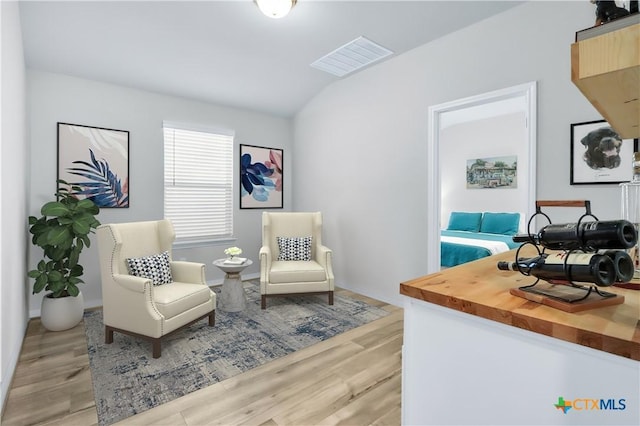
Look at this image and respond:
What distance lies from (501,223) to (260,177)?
4.17 meters

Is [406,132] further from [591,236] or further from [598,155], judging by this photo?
[591,236]

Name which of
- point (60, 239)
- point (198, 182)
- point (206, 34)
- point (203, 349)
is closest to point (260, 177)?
point (198, 182)

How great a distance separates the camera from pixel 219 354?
2.56m

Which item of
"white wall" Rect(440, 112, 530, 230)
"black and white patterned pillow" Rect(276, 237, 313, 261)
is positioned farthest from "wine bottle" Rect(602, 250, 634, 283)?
"white wall" Rect(440, 112, 530, 230)

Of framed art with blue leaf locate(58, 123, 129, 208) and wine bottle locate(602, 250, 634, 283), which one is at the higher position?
framed art with blue leaf locate(58, 123, 129, 208)

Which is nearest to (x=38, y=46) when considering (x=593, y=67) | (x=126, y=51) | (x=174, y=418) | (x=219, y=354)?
(x=126, y=51)

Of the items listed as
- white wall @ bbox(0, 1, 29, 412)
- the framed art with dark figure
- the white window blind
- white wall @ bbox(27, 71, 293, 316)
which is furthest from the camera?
the white window blind

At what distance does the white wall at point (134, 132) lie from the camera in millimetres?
3326

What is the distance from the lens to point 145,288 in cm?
249

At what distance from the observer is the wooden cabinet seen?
0.51 m

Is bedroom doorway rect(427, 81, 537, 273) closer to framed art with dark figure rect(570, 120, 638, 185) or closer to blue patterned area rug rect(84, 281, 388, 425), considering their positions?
framed art with dark figure rect(570, 120, 638, 185)

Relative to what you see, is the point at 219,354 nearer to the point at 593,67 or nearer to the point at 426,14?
the point at 593,67

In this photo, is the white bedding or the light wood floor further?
the white bedding

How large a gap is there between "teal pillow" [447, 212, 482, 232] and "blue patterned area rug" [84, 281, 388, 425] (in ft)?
10.6
